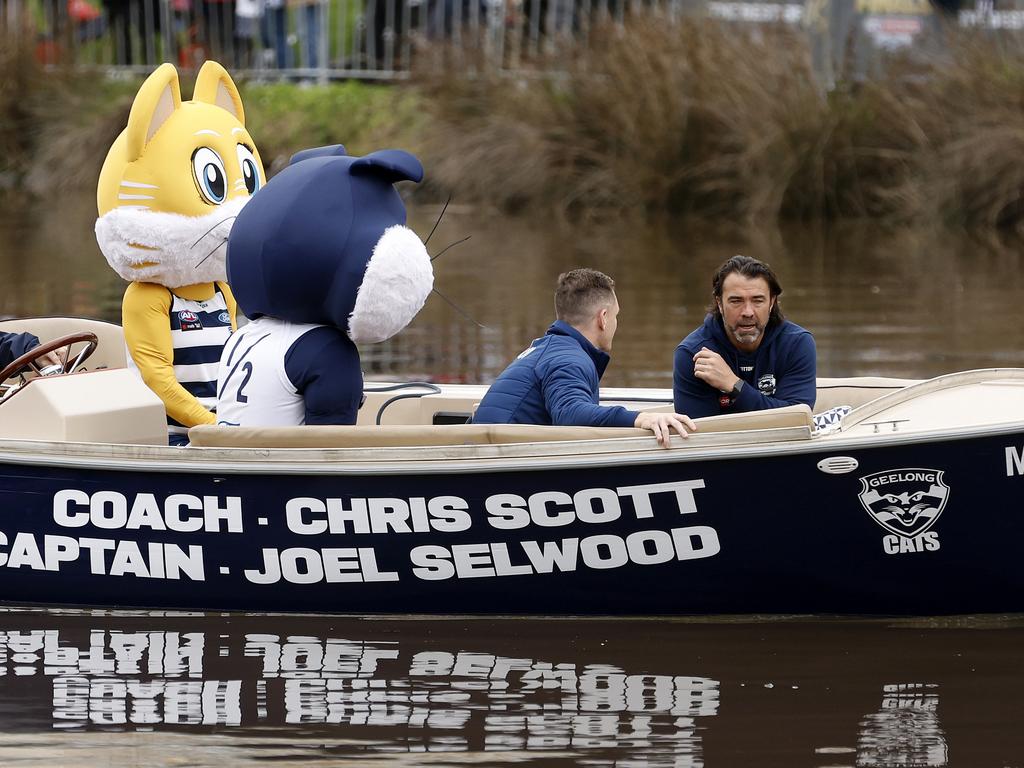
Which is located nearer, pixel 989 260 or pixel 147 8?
pixel 989 260

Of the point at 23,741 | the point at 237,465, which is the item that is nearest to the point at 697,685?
the point at 237,465

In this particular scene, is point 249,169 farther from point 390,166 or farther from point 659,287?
point 659,287

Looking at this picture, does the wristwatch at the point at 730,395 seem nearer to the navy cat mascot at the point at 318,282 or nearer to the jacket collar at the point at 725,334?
the jacket collar at the point at 725,334

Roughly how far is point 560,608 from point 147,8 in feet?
60.9

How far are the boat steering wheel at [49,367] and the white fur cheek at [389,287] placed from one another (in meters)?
1.24

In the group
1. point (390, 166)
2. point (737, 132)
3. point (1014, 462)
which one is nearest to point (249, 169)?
point (390, 166)

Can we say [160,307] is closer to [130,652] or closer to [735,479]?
[130,652]

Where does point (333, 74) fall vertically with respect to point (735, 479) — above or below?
above

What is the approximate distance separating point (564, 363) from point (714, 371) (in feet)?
1.61

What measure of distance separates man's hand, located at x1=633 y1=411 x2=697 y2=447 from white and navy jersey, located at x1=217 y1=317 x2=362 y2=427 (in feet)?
3.39

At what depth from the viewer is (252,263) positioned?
5.90 meters

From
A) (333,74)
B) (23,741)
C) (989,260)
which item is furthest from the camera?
(333,74)

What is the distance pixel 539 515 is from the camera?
5547 millimetres

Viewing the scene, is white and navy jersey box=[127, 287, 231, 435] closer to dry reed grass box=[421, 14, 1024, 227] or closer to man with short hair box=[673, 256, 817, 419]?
man with short hair box=[673, 256, 817, 419]
